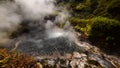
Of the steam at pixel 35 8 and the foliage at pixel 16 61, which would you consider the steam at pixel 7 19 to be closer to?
the steam at pixel 35 8

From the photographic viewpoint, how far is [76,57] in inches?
443

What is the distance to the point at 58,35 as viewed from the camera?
49.9ft

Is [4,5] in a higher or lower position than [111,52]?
higher

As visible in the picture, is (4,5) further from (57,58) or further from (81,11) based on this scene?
(57,58)

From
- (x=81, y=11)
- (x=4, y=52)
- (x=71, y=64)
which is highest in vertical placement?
(x=81, y=11)

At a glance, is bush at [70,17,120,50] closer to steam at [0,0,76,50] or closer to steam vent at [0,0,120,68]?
steam vent at [0,0,120,68]

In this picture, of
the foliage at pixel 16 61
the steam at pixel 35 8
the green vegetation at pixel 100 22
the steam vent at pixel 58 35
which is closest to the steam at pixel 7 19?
the steam vent at pixel 58 35

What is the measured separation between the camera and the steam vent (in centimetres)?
1071

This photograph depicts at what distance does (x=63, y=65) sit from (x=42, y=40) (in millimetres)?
4393

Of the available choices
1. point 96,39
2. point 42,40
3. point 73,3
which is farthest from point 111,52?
point 73,3

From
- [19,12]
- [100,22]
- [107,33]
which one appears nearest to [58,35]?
[100,22]

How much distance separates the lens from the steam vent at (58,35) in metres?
10.7

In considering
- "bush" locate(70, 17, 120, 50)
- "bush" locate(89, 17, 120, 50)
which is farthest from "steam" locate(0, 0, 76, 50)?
"bush" locate(89, 17, 120, 50)

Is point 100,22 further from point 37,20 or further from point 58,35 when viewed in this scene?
point 37,20
